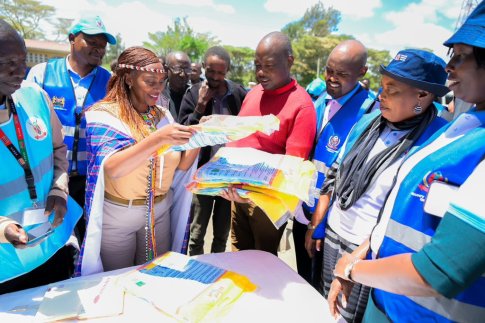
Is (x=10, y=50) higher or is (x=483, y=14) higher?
(x=483, y=14)

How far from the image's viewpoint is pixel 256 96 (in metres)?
2.05

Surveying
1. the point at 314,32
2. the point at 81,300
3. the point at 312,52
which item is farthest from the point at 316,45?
the point at 81,300

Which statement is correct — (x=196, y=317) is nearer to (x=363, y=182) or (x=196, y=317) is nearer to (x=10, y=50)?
(x=363, y=182)

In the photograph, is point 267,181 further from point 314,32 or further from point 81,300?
point 314,32

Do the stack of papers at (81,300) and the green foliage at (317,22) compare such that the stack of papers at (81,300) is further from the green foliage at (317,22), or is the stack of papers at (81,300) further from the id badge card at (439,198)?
the green foliage at (317,22)

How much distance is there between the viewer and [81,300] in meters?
1.15

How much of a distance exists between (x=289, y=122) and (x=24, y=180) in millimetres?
1348

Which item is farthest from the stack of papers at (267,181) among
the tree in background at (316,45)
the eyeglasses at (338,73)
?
the tree in background at (316,45)

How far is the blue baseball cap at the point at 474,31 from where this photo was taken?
84 cm

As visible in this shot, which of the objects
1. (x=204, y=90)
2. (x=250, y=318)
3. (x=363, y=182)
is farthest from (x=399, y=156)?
(x=204, y=90)

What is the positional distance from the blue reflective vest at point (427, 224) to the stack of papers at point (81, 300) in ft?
3.22

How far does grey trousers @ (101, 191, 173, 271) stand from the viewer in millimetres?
1612

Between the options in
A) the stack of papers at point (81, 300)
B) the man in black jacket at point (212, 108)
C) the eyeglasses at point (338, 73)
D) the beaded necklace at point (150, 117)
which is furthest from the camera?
the man in black jacket at point (212, 108)

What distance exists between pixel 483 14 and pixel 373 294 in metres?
0.97
